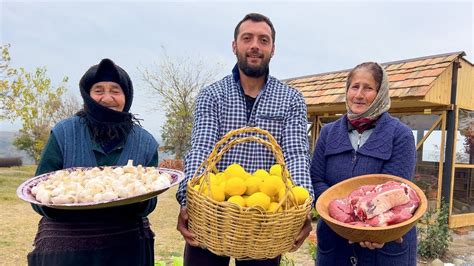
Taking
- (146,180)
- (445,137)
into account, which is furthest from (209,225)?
(445,137)

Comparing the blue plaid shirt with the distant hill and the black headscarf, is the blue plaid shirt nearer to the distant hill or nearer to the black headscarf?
the black headscarf

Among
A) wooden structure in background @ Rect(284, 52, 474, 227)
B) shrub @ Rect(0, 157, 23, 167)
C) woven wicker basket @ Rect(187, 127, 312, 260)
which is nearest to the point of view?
woven wicker basket @ Rect(187, 127, 312, 260)

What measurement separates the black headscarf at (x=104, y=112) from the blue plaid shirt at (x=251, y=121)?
0.41 meters

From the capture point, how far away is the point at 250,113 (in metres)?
2.35

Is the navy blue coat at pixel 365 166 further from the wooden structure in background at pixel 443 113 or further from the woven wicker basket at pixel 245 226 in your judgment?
the wooden structure in background at pixel 443 113

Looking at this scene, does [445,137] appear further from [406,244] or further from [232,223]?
[232,223]

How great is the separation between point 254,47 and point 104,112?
90cm

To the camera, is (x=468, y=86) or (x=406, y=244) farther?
(x=468, y=86)

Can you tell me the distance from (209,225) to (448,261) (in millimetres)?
4902

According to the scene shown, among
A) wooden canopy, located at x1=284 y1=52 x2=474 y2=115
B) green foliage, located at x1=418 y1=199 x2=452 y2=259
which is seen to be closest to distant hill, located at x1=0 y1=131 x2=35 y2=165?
wooden canopy, located at x1=284 y1=52 x2=474 y2=115

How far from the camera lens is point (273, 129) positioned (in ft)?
7.48

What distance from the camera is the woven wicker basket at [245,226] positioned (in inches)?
63.1

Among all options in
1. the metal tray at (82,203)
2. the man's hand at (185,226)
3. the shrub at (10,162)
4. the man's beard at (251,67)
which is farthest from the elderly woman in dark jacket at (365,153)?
the shrub at (10,162)

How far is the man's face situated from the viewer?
88.8 inches
